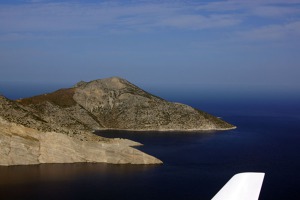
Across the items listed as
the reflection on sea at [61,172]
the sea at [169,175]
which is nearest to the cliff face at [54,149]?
the reflection on sea at [61,172]

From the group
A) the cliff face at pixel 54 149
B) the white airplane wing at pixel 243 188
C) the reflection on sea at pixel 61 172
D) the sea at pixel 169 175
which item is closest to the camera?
the white airplane wing at pixel 243 188

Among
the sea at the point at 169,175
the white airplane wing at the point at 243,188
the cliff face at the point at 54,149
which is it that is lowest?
the sea at the point at 169,175

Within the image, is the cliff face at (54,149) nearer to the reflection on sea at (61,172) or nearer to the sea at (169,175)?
the reflection on sea at (61,172)

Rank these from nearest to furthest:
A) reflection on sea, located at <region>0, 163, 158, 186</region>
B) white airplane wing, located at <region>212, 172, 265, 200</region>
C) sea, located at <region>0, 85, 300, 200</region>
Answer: white airplane wing, located at <region>212, 172, 265, 200</region>
sea, located at <region>0, 85, 300, 200</region>
reflection on sea, located at <region>0, 163, 158, 186</region>

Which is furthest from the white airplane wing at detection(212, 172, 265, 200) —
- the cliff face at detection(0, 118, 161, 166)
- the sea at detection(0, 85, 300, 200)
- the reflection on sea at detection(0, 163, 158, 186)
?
the cliff face at detection(0, 118, 161, 166)

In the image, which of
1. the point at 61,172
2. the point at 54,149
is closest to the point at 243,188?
the point at 61,172

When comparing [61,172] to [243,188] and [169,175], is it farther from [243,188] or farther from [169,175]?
[243,188]

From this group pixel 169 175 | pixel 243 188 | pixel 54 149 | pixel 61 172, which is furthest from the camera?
pixel 54 149

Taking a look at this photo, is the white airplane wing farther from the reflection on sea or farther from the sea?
the reflection on sea
